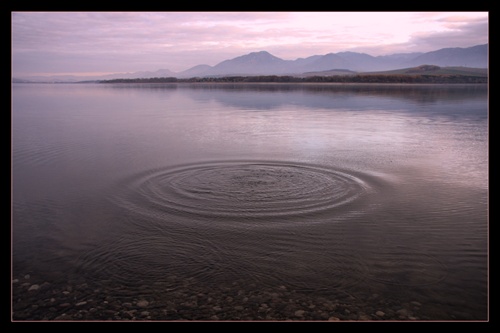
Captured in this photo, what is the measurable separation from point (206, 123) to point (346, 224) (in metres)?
19.7

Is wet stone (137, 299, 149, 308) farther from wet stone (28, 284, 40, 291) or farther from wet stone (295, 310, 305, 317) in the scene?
wet stone (295, 310, 305, 317)

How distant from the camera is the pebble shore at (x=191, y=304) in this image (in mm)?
6941

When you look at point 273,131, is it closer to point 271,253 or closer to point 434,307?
point 271,253

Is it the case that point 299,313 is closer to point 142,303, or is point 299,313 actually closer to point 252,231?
point 142,303

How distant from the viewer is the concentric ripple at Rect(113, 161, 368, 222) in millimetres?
11484

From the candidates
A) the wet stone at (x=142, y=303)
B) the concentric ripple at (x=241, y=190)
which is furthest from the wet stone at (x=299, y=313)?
the concentric ripple at (x=241, y=190)

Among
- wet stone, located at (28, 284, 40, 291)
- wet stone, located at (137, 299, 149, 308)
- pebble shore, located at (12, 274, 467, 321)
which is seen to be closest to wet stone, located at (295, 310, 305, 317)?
pebble shore, located at (12, 274, 467, 321)

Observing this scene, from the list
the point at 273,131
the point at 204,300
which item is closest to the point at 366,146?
the point at 273,131

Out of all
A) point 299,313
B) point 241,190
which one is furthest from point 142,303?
point 241,190

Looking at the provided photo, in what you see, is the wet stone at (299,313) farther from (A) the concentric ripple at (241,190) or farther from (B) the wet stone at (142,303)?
(A) the concentric ripple at (241,190)

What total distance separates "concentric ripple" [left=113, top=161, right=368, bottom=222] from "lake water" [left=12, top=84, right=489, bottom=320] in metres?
0.06

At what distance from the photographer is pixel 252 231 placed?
10141 millimetres

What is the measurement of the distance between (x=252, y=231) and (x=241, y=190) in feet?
9.51

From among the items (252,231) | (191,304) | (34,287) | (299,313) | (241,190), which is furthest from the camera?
(241,190)
